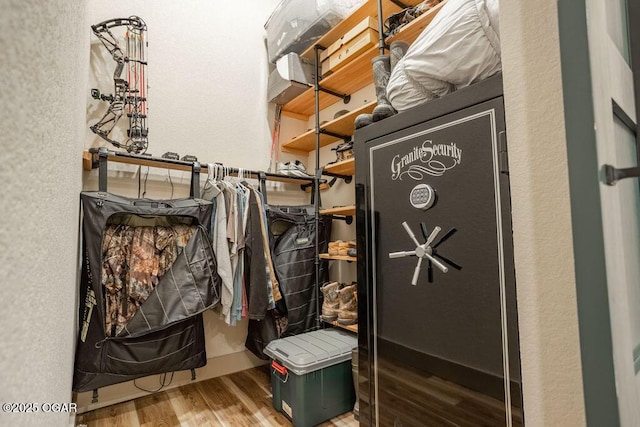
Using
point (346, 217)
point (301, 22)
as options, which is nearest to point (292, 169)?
point (346, 217)

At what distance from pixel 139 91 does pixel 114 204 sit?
0.96 m

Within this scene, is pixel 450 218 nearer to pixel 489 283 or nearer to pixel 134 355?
pixel 489 283

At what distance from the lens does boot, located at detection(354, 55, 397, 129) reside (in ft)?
5.03

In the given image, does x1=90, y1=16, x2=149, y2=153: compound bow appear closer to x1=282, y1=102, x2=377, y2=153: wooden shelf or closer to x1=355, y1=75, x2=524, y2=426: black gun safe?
x1=282, y1=102, x2=377, y2=153: wooden shelf

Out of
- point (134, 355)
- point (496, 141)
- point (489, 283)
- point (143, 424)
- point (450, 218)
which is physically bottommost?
point (143, 424)

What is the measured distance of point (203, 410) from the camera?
1962 millimetres

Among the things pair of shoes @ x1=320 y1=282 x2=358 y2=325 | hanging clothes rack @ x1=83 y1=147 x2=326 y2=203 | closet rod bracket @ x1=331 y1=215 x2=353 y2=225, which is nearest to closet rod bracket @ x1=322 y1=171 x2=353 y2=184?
hanging clothes rack @ x1=83 y1=147 x2=326 y2=203

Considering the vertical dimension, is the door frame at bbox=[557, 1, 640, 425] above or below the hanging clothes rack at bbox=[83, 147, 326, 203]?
below

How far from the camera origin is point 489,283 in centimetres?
108

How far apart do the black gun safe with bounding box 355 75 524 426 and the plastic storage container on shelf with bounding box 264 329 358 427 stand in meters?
0.38

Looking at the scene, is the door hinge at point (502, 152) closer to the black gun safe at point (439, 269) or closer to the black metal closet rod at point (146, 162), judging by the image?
the black gun safe at point (439, 269)

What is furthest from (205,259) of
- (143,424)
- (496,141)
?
(496,141)

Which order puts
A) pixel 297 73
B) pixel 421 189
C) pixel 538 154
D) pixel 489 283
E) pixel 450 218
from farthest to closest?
pixel 297 73 < pixel 421 189 < pixel 450 218 < pixel 489 283 < pixel 538 154

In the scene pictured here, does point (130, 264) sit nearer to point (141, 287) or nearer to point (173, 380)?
point (141, 287)
